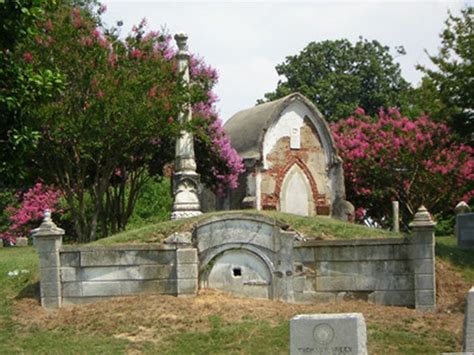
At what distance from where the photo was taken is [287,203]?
24500mm

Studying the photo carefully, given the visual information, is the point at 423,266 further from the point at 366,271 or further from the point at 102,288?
the point at 102,288

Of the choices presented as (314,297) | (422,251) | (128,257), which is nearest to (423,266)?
(422,251)

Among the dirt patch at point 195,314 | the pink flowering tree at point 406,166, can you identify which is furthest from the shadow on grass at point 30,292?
the pink flowering tree at point 406,166

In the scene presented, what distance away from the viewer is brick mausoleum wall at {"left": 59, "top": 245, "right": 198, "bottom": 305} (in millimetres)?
15516

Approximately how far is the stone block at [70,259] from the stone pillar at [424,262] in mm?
6013

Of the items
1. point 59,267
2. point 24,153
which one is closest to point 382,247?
point 59,267

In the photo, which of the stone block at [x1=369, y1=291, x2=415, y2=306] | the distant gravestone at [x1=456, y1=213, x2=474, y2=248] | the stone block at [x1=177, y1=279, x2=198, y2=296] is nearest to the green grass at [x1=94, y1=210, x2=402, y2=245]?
the stone block at [x1=177, y1=279, x2=198, y2=296]

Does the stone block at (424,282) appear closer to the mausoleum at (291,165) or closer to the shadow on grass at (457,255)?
the shadow on grass at (457,255)

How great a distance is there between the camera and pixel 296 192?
24.8m

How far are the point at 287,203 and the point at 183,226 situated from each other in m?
8.41

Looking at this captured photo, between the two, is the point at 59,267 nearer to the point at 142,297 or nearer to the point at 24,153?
the point at 142,297

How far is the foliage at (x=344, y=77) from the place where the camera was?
1969 inches

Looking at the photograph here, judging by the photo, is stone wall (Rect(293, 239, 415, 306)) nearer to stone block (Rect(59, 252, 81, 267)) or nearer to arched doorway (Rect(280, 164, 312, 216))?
stone block (Rect(59, 252, 81, 267))

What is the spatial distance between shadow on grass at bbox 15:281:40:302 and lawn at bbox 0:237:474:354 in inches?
0.7
